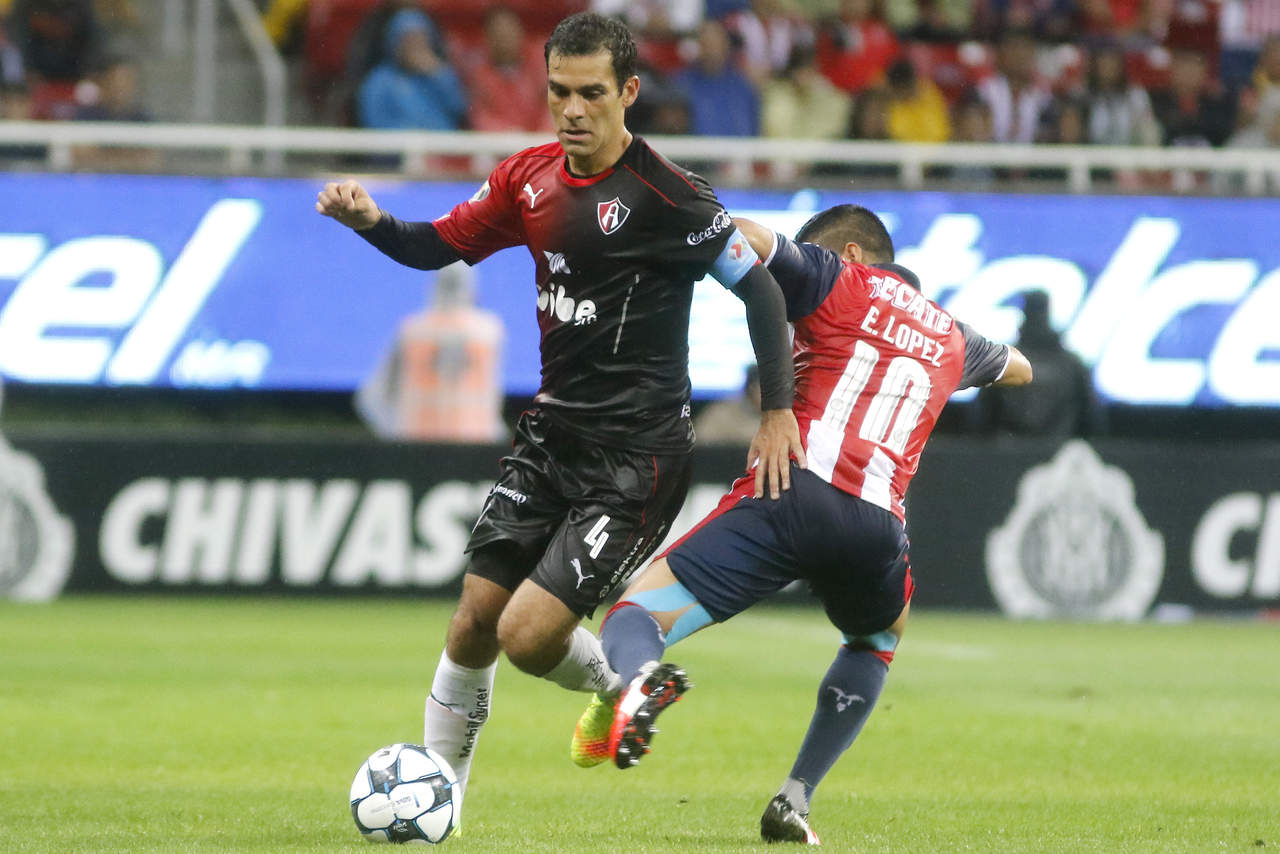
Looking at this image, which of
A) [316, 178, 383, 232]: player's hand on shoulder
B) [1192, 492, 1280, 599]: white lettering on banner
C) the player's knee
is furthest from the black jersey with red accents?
[1192, 492, 1280, 599]: white lettering on banner

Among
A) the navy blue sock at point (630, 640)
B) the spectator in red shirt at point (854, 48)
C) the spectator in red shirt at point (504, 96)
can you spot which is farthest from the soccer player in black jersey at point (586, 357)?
the spectator in red shirt at point (854, 48)

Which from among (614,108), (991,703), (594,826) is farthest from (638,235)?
(991,703)

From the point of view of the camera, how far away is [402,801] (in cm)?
558

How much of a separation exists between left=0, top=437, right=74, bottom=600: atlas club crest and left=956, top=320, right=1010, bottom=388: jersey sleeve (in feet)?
29.6

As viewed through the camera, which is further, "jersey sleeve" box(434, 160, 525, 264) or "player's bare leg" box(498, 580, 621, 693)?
"jersey sleeve" box(434, 160, 525, 264)

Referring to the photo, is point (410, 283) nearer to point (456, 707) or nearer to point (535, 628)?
point (456, 707)

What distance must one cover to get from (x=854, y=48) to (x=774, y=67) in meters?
0.87

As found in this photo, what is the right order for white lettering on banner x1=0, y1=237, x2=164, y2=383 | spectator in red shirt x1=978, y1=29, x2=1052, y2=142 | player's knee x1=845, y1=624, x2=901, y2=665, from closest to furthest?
player's knee x1=845, y1=624, x2=901, y2=665 < white lettering on banner x1=0, y1=237, x2=164, y2=383 < spectator in red shirt x1=978, y1=29, x2=1052, y2=142

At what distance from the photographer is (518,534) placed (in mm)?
5836

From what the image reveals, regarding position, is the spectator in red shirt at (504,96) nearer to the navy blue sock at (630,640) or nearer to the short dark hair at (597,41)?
the short dark hair at (597,41)

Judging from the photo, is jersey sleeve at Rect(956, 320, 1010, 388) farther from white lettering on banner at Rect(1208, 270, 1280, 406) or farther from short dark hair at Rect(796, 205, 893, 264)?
white lettering on banner at Rect(1208, 270, 1280, 406)

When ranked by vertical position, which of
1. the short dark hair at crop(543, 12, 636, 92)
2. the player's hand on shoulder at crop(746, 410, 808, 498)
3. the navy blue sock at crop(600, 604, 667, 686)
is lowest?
the navy blue sock at crop(600, 604, 667, 686)

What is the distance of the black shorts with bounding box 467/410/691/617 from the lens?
18.8 feet

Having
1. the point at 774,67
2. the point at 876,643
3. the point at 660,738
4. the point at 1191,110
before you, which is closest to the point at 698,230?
the point at 876,643
